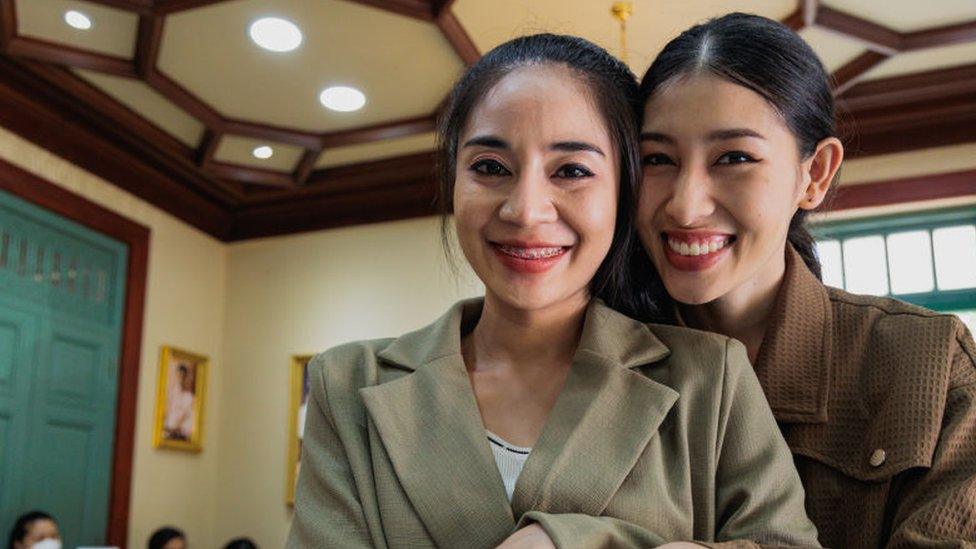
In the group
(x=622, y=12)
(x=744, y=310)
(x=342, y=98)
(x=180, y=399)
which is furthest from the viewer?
(x=180, y=399)

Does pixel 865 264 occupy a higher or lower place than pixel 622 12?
lower

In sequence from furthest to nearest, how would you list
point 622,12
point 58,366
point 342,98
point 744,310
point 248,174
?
point 248,174
point 58,366
point 342,98
point 622,12
point 744,310

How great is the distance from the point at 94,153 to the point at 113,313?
0.93m

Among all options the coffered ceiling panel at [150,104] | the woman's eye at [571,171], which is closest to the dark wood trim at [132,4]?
the coffered ceiling panel at [150,104]

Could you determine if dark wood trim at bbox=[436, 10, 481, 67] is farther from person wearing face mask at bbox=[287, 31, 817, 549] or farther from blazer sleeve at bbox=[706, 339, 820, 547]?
blazer sleeve at bbox=[706, 339, 820, 547]

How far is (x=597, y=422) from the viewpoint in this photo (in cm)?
116

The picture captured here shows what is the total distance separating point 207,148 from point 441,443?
4.99 m

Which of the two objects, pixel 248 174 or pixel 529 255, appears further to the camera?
pixel 248 174

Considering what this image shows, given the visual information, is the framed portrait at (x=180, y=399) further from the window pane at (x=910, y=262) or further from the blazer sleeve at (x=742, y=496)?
the blazer sleeve at (x=742, y=496)

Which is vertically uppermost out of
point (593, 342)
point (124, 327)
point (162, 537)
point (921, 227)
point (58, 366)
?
Result: point (921, 227)

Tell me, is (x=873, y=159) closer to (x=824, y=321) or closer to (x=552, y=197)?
(x=824, y=321)

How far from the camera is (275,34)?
14.5ft

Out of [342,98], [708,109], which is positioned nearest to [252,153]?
[342,98]

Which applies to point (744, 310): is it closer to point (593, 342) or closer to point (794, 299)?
point (794, 299)
